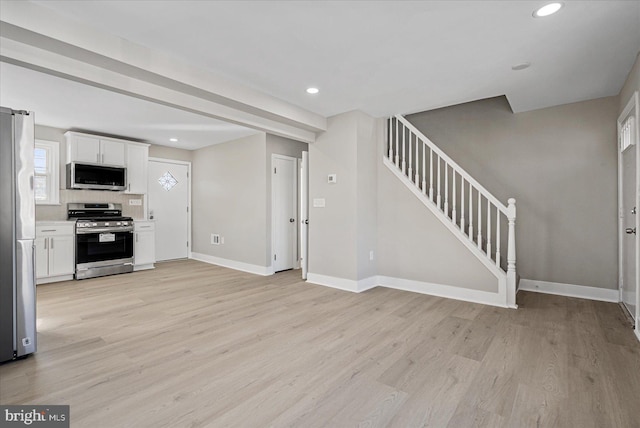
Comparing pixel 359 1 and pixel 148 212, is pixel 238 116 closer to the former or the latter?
pixel 359 1

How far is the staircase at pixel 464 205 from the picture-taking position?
349 cm

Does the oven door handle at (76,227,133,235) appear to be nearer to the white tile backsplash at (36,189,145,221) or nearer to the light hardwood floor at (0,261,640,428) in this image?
the white tile backsplash at (36,189,145,221)

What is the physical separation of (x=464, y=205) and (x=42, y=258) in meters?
6.30

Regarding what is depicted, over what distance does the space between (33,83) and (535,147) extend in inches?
238

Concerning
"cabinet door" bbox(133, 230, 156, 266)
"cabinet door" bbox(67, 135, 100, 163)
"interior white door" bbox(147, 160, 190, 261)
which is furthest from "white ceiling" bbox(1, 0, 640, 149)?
"interior white door" bbox(147, 160, 190, 261)

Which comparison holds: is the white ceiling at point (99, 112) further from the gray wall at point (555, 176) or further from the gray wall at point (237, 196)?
the gray wall at point (555, 176)

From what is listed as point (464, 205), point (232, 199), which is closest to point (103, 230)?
point (232, 199)

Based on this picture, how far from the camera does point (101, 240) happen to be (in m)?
5.02

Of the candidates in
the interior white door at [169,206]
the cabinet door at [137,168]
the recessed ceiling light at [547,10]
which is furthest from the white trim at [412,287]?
the cabinet door at [137,168]

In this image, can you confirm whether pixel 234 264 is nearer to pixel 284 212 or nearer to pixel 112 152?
pixel 284 212

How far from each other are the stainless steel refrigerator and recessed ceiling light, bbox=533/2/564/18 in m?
3.79

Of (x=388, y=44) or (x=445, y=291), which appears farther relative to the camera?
(x=445, y=291)

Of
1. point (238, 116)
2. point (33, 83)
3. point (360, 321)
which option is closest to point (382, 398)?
point (360, 321)

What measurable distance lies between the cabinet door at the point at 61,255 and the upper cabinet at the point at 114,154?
1262mm
